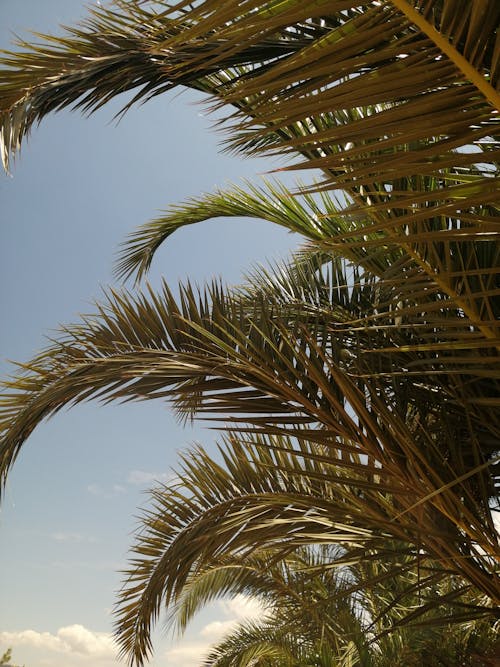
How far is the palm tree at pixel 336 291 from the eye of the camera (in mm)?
930

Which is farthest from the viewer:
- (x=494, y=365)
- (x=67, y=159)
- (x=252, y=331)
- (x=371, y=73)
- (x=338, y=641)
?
(x=67, y=159)

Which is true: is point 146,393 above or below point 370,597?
above

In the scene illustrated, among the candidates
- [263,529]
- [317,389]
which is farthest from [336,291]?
[263,529]

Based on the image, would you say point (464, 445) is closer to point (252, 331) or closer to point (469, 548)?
point (469, 548)

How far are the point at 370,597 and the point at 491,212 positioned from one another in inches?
150

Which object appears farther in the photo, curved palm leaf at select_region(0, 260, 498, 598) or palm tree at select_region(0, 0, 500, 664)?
curved palm leaf at select_region(0, 260, 498, 598)

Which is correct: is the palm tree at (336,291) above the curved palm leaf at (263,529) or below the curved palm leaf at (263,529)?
above

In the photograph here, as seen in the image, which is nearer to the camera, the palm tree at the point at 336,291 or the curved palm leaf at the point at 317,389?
the palm tree at the point at 336,291

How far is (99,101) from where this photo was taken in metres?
2.29

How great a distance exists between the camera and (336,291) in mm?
2896

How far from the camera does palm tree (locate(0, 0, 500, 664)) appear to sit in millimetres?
930

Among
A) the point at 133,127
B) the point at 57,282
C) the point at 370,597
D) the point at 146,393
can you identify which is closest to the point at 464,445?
the point at 146,393

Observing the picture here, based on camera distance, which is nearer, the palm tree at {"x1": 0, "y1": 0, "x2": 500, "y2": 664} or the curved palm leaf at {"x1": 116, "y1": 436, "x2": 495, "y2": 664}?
the palm tree at {"x1": 0, "y1": 0, "x2": 500, "y2": 664}

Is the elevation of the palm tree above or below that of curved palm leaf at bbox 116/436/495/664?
above
